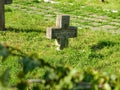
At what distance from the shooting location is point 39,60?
7.14ft

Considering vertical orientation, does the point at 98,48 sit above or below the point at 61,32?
below

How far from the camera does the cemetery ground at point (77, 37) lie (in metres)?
7.79

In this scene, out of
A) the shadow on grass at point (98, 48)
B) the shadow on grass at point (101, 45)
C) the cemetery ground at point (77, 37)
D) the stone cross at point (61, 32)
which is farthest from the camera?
the shadow on grass at point (101, 45)

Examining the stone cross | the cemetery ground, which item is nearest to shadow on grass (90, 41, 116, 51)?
the cemetery ground

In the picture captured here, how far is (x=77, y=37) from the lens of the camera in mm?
10586

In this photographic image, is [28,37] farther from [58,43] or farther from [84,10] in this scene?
[84,10]

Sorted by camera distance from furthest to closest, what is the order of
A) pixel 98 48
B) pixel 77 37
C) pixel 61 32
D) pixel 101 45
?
pixel 77 37, pixel 101 45, pixel 98 48, pixel 61 32

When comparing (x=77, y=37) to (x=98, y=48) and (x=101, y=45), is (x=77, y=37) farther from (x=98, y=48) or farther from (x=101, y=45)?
(x=98, y=48)

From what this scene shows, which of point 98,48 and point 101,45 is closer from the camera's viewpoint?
point 98,48

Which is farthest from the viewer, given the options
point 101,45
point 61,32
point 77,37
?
point 77,37

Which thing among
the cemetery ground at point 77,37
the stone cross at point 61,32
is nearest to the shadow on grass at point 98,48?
the cemetery ground at point 77,37

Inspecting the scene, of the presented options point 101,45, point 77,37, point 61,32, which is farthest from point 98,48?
point 77,37

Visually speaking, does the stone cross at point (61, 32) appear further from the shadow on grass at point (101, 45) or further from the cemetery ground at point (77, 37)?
the shadow on grass at point (101, 45)

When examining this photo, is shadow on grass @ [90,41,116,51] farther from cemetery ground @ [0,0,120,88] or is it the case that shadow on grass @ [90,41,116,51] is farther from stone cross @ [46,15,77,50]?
stone cross @ [46,15,77,50]
